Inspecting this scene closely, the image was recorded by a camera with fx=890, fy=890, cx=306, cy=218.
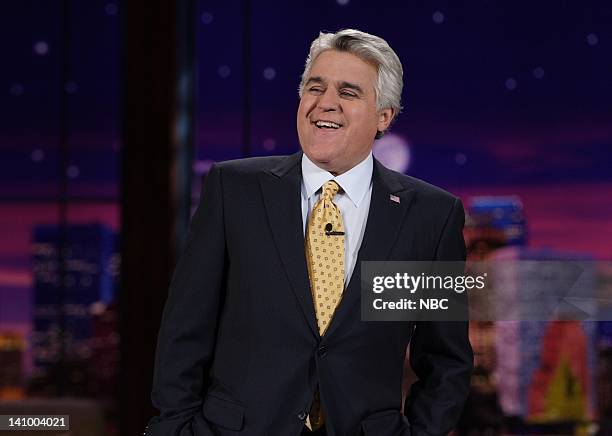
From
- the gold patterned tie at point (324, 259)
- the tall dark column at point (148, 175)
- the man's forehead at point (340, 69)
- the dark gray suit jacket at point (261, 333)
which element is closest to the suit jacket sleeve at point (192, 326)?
the dark gray suit jacket at point (261, 333)

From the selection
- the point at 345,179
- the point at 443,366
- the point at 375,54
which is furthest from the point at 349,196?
the point at 443,366

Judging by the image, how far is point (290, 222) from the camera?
1.58 m

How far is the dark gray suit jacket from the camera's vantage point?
1540 millimetres

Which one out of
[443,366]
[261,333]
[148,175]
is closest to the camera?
[261,333]

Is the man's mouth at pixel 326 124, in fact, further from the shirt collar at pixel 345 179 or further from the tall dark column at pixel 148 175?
the tall dark column at pixel 148 175

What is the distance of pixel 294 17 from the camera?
3566 mm

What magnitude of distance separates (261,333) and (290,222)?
0.20 metres

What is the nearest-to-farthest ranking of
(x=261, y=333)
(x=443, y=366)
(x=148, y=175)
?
(x=261, y=333) → (x=443, y=366) → (x=148, y=175)

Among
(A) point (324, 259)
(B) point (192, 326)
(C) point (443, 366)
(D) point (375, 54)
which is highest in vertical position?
(D) point (375, 54)

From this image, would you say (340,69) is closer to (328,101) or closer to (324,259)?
(328,101)

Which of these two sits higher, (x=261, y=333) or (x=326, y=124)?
(x=326, y=124)

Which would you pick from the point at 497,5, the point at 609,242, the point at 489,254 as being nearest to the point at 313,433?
the point at 489,254

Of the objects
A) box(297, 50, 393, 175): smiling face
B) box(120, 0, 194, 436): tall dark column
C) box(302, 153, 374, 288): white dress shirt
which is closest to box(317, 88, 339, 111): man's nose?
box(297, 50, 393, 175): smiling face

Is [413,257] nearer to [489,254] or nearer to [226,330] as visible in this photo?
[226,330]
